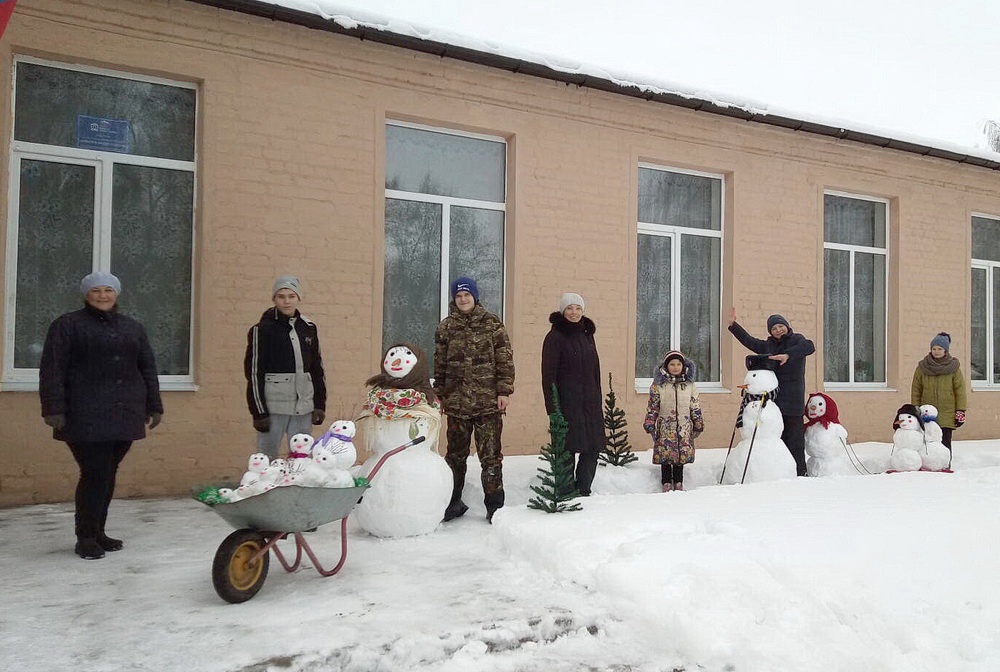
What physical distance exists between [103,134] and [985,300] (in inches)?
477

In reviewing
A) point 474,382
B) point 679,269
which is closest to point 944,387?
point 679,269

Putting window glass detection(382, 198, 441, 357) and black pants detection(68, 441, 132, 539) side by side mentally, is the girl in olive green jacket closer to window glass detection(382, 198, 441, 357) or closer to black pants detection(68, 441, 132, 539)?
window glass detection(382, 198, 441, 357)

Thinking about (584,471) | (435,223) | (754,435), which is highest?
(435,223)

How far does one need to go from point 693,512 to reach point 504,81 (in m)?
4.99

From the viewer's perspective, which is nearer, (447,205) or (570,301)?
(570,301)

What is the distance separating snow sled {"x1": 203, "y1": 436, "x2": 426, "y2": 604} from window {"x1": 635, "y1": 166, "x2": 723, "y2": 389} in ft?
18.5

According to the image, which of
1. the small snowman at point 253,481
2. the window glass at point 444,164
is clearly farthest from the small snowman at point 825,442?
the small snowman at point 253,481

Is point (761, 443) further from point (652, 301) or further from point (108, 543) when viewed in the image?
point (108, 543)

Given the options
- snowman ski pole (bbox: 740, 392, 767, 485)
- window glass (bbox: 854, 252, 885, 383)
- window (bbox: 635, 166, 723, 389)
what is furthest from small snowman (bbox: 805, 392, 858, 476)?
window glass (bbox: 854, 252, 885, 383)

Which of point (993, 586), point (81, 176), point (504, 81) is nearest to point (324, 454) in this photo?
point (993, 586)

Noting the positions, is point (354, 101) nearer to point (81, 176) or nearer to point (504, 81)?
point (504, 81)

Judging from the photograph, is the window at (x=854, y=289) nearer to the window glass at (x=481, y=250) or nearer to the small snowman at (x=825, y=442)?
the small snowman at (x=825, y=442)

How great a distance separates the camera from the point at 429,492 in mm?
4809

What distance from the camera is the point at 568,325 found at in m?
5.73
